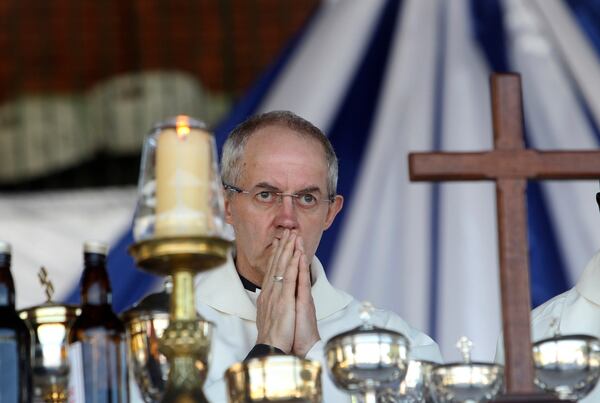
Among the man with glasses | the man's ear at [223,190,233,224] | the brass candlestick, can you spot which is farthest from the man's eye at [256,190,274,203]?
the brass candlestick

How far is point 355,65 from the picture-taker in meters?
4.29

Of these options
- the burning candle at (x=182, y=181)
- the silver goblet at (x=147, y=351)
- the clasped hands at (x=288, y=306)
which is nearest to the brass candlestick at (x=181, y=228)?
the burning candle at (x=182, y=181)

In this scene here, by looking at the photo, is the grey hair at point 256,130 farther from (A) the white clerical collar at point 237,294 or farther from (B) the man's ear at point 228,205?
(A) the white clerical collar at point 237,294

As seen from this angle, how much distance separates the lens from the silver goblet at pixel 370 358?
201 centimetres

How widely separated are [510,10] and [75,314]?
231 centimetres

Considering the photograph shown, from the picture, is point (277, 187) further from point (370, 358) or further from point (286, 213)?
point (370, 358)

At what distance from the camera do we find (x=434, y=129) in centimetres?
416

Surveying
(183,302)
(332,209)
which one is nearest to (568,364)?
Answer: (183,302)

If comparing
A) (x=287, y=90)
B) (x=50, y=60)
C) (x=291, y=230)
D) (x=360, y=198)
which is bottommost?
(x=291, y=230)

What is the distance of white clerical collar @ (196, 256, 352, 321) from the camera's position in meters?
3.12

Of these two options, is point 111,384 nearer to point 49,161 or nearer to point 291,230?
point 291,230

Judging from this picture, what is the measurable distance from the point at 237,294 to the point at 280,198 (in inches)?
9.7

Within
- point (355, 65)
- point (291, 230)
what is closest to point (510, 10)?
point (355, 65)

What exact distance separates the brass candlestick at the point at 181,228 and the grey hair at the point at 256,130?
1102 mm
